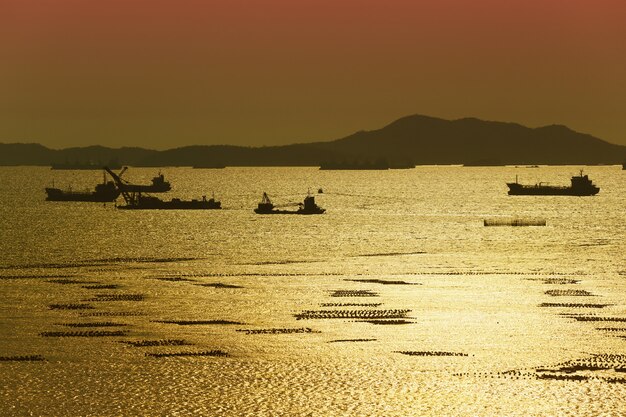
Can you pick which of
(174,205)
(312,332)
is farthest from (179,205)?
(312,332)

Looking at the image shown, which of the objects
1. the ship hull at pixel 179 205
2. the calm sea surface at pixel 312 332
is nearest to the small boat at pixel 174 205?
the ship hull at pixel 179 205

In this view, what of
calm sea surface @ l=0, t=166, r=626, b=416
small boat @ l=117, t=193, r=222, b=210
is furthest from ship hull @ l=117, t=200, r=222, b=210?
calm sea surface @ l=0, t=166, r=626, b=416

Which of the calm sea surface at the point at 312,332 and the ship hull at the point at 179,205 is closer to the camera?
the calm sea surface at the point at 312,332

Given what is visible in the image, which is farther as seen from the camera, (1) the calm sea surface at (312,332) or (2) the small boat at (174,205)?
(2) the small boat at (174,205)

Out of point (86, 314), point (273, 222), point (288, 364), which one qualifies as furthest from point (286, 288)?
point (273, 222)

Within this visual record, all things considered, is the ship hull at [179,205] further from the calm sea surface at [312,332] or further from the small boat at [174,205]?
the calm sea surface at [312,332]

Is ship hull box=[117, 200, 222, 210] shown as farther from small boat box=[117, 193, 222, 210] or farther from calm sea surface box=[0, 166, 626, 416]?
calm sea surface box=[0, 166, 626, 416]

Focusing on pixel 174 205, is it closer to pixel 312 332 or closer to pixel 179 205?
pixel 179 205

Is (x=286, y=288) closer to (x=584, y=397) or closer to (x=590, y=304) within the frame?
(x=590, y=304)

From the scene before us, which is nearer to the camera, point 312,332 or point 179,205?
point 312,332

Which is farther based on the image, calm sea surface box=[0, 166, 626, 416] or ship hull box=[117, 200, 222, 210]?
ship hull box=[117, 200, 222, 210]

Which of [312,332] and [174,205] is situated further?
[174,205]
